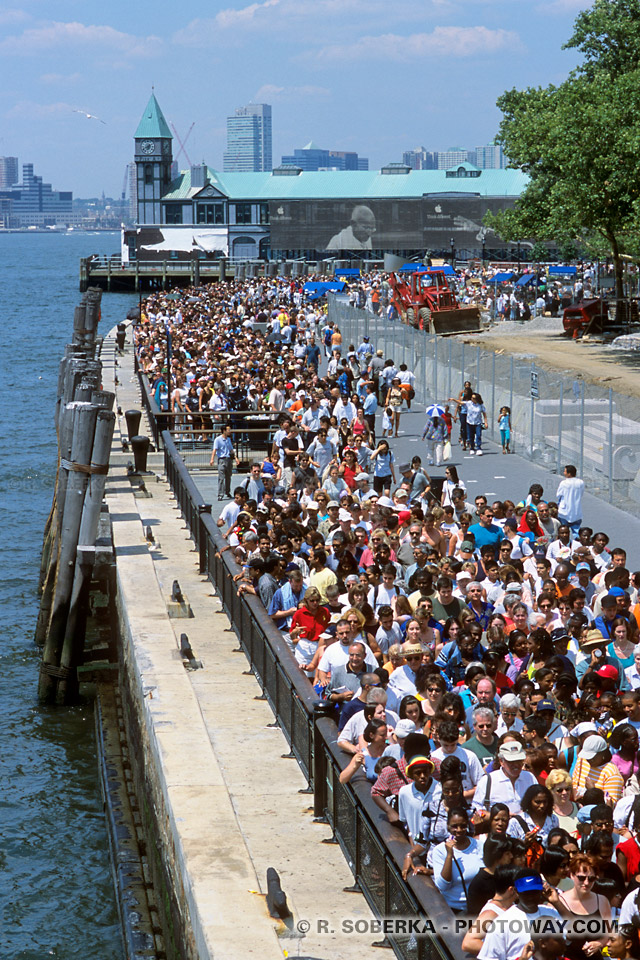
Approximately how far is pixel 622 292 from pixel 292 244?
8169 cm

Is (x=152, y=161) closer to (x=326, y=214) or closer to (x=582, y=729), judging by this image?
(x=326, y=214)

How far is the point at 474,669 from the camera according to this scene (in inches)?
387

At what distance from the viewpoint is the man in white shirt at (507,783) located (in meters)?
7.98

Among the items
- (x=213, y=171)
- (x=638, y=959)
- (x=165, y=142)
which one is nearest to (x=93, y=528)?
(x=638, y=959)

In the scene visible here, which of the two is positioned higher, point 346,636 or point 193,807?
point 346,636

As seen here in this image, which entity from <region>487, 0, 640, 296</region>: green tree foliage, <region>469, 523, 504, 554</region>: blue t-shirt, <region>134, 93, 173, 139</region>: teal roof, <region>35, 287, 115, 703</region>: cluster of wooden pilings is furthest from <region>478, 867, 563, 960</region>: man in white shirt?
<region>134, 93, 173, 139</region>: teal roof

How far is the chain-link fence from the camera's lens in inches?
880

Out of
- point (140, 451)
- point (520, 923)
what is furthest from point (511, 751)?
point (140, 451)

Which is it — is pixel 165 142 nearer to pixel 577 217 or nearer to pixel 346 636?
pixel 577 217

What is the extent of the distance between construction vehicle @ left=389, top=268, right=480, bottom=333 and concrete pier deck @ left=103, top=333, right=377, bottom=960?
33162 millimetres

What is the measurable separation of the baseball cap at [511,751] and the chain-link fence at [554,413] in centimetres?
1379

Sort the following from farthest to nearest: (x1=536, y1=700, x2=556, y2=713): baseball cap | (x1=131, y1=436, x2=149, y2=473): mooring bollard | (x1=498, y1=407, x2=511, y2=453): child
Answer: (x1=498, y1=407, x2=511, y2=453): child, (x1=131, y1=436, x2=149, y2=473): mooring bollard, (x1=536, y1=700, x2=556, y2=713): baseball cap

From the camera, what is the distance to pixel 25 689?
2047 cm

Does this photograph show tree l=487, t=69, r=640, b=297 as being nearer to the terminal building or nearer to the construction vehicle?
the construction vehicle
